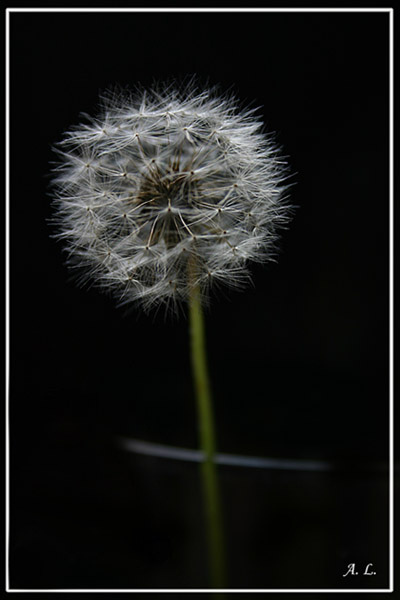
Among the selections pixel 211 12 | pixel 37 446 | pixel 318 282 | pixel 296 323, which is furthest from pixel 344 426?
pixel 211 12

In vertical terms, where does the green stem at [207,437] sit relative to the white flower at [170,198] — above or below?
below

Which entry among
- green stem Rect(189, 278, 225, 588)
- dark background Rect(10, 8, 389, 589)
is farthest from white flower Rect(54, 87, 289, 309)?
dark background Rect(10, 8, 389, 589)

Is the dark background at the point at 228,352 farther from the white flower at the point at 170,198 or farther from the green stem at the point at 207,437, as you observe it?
the white flower at the point at 170,198

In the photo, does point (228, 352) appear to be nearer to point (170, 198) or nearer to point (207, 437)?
point (207, 437)

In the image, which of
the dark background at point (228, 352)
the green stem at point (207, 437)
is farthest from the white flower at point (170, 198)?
the dark background at point (228, 352)

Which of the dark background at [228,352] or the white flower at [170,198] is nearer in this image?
the white flower at [170,198]

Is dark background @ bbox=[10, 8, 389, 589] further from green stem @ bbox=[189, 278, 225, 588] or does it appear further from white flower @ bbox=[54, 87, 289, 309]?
white flower @ bbox=[54, 87, 289, 309]
